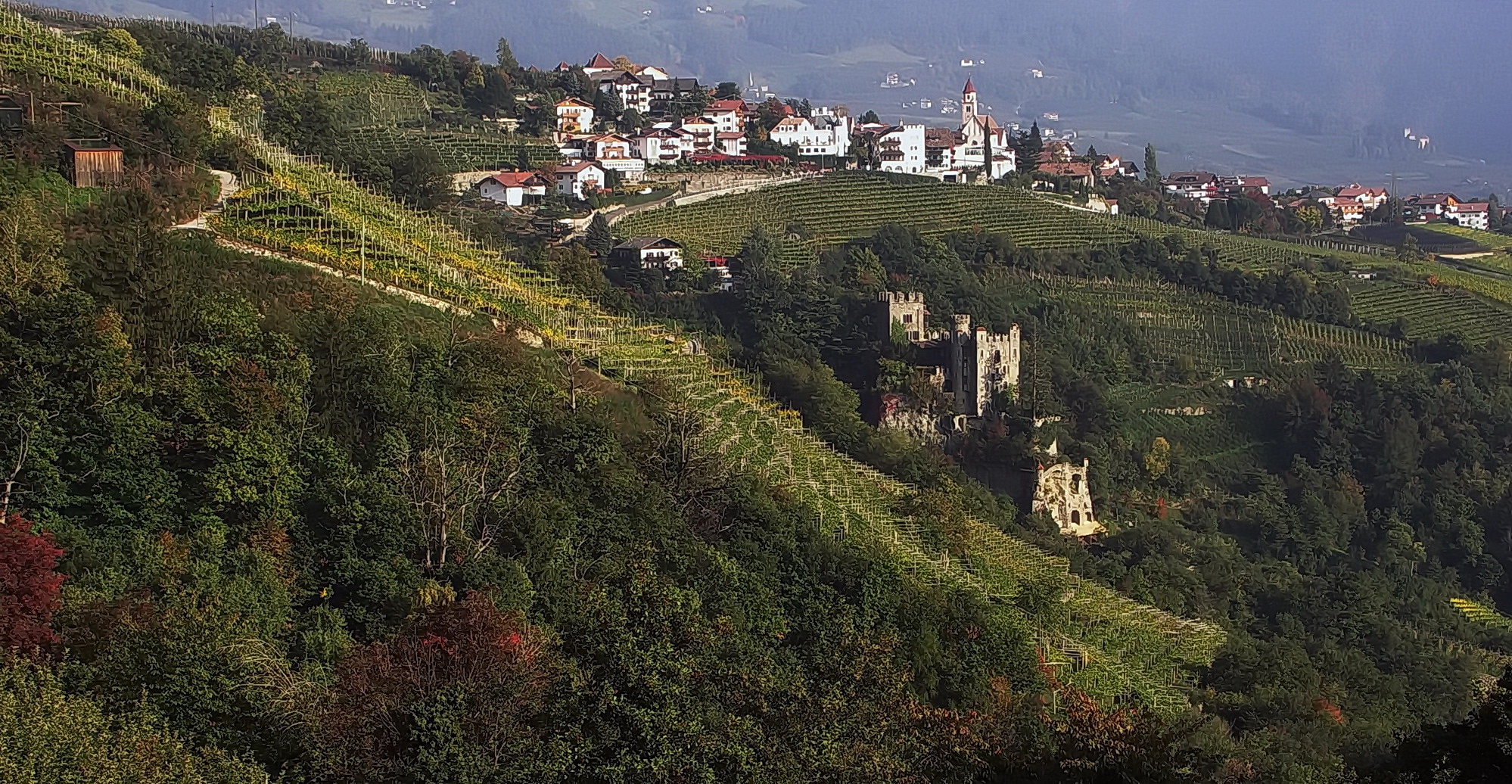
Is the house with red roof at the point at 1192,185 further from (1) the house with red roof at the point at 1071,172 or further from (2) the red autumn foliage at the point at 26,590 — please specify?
(2) the red autumn foliage at the point at 26,590

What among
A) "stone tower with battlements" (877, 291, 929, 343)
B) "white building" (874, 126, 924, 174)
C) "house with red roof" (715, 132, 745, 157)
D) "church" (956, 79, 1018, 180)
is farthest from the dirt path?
"church" (956, 79, 1018, 180)

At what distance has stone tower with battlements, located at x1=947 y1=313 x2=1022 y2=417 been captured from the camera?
43531 millimetres

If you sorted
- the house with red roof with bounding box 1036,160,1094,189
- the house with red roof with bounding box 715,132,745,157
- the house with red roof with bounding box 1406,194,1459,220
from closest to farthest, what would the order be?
the house with red roof with bounding box 715,132,745,157, the house with red roof with bounding box 1036,160,1094,189, the house with red roof with bounding box 1406,194,1459,220

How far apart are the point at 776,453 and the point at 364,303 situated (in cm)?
779

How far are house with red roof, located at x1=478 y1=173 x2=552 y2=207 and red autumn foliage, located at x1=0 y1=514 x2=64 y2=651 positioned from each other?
36.0 metres

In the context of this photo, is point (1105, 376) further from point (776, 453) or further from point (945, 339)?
point (776, 453)

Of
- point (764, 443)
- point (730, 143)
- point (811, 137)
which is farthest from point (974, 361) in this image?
point (811, 137)

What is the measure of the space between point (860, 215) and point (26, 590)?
45.3 metres

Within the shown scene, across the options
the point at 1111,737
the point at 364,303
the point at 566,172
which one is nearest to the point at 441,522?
the point at 364,303

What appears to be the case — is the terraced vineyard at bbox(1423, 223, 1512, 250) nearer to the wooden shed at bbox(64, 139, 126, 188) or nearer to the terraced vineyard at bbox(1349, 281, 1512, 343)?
the terraced vineyard at bbox(1349, 281, 1512, 343)

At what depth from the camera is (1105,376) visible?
49.4 meters

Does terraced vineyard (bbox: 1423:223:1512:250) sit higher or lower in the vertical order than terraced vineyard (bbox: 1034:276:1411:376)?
higher

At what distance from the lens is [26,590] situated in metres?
15.8

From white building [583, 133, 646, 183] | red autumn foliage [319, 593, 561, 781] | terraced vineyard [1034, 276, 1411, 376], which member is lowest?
terraced vineyard [1034, 276, 1411, 376]
